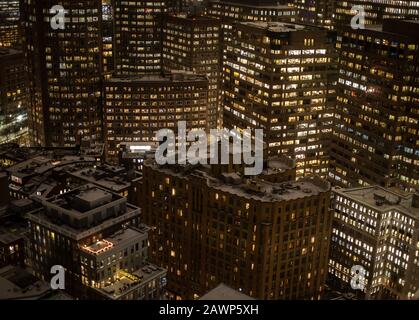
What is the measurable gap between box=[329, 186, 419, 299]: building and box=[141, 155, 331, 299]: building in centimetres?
2828

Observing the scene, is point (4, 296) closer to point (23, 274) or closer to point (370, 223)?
point (23, 274)

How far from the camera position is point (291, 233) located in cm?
15450

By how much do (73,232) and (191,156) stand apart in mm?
50920

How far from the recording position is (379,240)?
183 meters

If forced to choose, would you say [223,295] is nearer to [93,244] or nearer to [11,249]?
[93,244]

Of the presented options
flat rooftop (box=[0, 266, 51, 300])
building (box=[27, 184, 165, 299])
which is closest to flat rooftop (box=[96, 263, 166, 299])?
building (box=[27, 184, 165, 299])

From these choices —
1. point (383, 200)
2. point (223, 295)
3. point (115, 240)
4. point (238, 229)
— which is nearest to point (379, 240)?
point (383, 200)

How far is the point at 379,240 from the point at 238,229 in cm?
5500

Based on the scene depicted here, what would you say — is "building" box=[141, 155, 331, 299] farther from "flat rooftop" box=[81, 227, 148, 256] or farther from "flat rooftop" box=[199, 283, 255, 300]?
"flat rooftop" box=[199, 283, 255, 300]

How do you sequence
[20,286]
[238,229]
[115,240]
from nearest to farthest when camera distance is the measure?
1. [20,286]
2. [115,240]
3. [238,229]

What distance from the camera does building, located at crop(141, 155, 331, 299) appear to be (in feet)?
502
